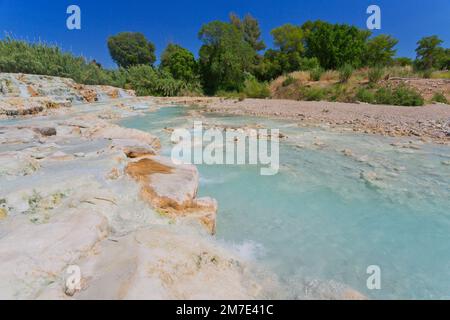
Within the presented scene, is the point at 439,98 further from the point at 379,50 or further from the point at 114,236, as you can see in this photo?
the point at 379,50

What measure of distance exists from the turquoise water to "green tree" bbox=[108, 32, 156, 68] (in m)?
39.2

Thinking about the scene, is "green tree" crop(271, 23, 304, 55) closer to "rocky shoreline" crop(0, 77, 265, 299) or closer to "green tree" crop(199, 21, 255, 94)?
"green tree" crop(199, 21, 255, 94)

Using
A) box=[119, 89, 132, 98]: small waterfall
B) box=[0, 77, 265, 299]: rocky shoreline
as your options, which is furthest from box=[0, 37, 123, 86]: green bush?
box=[0, 77, 265, 299]: rocky shoreline

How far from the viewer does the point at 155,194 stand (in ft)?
7.86

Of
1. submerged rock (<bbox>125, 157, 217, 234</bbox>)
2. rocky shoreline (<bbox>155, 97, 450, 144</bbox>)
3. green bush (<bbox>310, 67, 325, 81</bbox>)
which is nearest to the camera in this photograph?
submerged rock (<bbox>125, 157, 217, 234</bbox>)

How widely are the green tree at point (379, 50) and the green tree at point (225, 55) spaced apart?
36.0 ft

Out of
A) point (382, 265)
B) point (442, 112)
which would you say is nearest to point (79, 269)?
point (382, 265)

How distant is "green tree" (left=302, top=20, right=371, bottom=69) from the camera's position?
802 inches

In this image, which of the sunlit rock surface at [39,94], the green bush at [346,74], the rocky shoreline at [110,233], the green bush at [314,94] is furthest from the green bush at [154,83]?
the rocky shoreline at [110,233]

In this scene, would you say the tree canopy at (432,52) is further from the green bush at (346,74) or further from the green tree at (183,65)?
the green tree at (183,65)

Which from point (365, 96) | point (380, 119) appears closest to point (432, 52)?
point (365, 96)

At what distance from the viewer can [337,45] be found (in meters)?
20.4

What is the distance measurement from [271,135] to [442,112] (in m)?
5.63

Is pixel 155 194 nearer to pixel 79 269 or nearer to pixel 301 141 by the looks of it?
pixel 79 269
